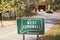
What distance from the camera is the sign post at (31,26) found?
9641mm

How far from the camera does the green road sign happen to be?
31.6 ft

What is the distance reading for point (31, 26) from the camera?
967 cm

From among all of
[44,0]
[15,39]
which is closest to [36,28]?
[15,39]

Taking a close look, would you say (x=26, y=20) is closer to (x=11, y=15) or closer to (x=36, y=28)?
(x=36, y=28)

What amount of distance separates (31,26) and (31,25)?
4 centimetres

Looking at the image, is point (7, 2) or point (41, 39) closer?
point (41, 39)

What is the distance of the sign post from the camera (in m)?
9.64

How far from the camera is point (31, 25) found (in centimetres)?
966

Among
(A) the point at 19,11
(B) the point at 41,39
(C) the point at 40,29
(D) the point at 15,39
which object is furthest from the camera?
(A) the point at 19,11

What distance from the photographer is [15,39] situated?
18062 millimetres

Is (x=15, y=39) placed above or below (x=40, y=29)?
below

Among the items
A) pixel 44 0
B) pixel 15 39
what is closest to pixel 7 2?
pixel 15 39

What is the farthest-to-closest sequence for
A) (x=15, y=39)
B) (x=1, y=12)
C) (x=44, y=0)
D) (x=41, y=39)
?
(x=44, y=0) < (x=1, y=12) < (x=15, y=39) < (x=41, y=39)

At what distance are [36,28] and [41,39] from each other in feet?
23.3
